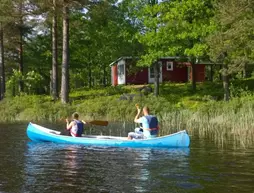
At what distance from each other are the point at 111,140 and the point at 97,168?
486cm

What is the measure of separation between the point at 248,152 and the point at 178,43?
21.7 m

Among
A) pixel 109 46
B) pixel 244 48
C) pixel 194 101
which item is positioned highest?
pixel 109 46

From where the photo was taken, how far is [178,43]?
35594 mm

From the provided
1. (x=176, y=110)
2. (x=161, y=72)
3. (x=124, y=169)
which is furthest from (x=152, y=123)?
(x=161, y=72)

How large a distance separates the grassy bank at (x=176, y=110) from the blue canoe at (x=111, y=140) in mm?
2204

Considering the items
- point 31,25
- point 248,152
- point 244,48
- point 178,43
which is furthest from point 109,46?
point 248,152

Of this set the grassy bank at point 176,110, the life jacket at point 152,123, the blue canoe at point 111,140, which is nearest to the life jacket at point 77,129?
the blue canoe at point 111,140

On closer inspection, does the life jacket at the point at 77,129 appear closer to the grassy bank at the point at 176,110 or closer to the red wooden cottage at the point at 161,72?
the grassy bank at the point at 176,110

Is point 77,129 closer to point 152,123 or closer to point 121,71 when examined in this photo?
point 152,123

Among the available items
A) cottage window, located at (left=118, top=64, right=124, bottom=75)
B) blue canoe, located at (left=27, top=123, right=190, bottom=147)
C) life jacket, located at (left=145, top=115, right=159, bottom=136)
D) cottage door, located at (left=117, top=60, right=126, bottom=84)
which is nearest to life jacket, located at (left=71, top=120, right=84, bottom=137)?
blue canoe, located at (left=27, top=123, right=190, bottom=147)

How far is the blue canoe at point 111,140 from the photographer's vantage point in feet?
53.0

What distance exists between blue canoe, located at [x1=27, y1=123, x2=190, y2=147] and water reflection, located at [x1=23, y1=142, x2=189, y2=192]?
486mm

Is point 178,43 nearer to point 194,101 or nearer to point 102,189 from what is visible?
point 194,101

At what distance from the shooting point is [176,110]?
91.8ft
